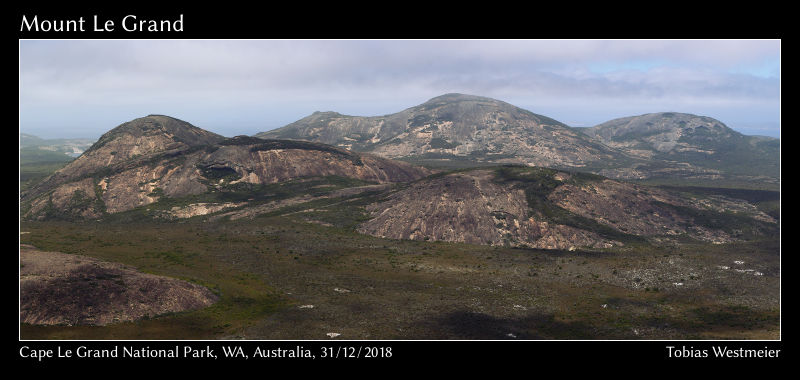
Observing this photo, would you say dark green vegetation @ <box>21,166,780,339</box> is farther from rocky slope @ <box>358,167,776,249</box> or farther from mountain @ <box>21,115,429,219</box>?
mountain @ <box>21,115,429,219</box>

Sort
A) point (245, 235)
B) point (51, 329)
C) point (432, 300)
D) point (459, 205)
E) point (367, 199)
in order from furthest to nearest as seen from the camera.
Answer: point (367, 199), point (459, 205), point (245, 235), point (432, 300), point (51, 329)

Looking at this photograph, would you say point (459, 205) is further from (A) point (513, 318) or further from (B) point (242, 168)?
(B) point (242, 168)

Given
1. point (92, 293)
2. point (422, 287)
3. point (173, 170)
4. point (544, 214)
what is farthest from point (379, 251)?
point (173, 170)

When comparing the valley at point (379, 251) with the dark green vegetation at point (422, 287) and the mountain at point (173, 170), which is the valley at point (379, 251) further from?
the mountain at point (173, 170)

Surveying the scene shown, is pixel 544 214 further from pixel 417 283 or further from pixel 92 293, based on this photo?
pixel 92 293

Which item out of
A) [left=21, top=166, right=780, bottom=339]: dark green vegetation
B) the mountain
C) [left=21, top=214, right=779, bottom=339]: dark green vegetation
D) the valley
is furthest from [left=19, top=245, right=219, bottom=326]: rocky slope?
the mountain

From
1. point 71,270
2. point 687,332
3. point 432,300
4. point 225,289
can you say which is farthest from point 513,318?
point 71,270
